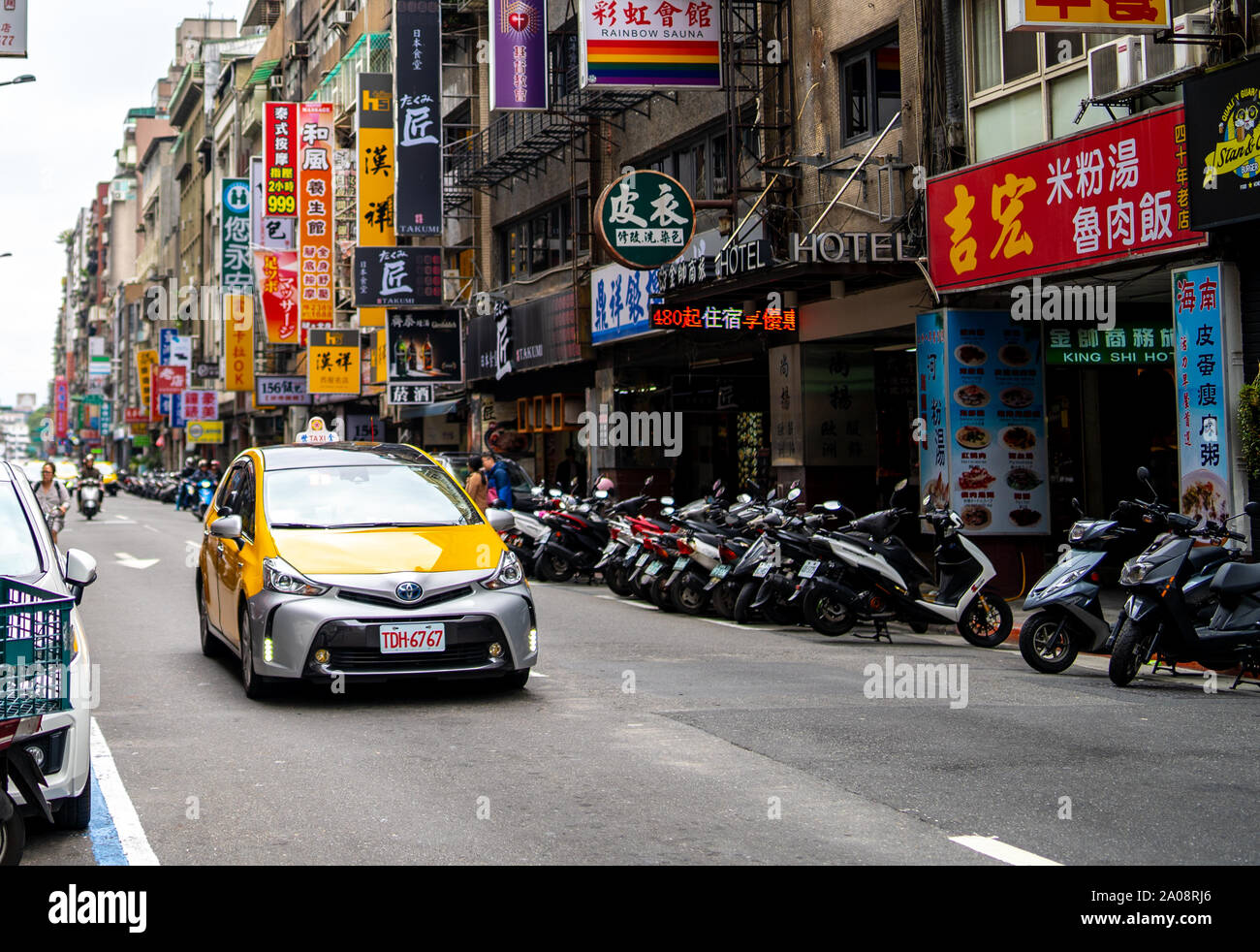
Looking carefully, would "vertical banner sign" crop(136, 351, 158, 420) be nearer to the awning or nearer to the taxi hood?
the awning

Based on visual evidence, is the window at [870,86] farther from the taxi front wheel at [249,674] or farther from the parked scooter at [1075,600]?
the taxi front wheel at [249,674]

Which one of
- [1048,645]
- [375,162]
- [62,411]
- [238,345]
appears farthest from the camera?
[62,411]

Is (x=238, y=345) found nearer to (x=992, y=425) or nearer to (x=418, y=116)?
(x=418, y=116)

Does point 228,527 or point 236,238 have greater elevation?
point 236,238

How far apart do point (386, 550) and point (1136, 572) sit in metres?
5.32

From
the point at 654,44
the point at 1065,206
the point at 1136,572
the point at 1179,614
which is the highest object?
the point at 654,44

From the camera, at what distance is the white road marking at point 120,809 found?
20.4 feet

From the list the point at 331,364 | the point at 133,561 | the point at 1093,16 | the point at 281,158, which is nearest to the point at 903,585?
the point at 1093,16

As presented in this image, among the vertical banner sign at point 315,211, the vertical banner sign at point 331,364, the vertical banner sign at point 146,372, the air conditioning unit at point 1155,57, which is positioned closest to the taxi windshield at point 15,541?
the air conditioning unit at point 1155,57

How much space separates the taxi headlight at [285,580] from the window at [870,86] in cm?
1274

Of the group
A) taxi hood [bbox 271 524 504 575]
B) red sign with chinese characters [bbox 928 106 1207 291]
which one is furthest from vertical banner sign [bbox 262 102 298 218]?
taxi hood [bbox 271 524 504 575]

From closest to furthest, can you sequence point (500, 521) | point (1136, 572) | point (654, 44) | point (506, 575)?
point (506, 575)
point (1136, 572)
point (500, 521)
point (654, 44)

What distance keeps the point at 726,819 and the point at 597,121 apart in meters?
24.5

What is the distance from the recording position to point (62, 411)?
6875 inches
